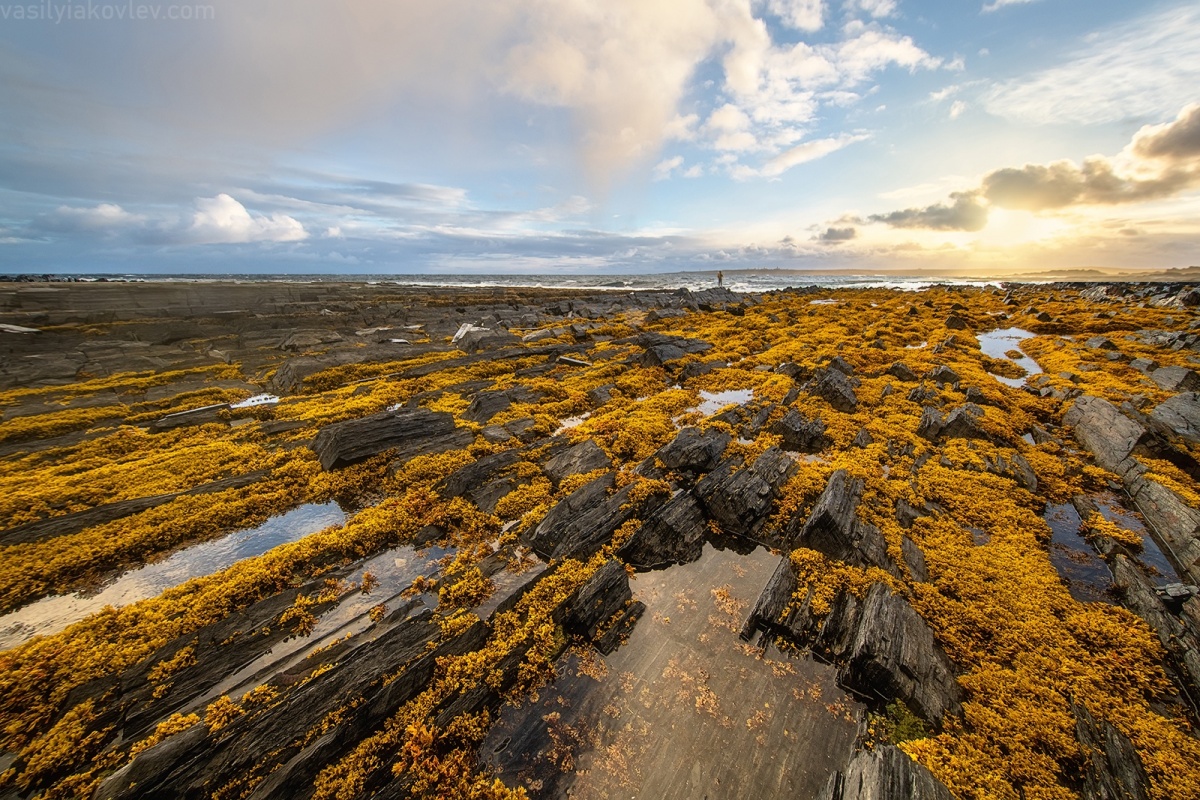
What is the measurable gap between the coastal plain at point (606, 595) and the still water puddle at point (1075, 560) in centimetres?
8

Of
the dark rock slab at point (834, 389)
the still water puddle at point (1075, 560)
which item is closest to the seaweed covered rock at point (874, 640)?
the still water puddle at point (1075, 560)

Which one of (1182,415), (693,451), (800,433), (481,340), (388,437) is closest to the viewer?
(693,451)

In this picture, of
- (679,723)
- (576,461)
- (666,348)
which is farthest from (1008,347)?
(679,723)

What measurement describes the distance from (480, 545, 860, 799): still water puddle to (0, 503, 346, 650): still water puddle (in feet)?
26.2

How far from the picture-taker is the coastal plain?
5641mm

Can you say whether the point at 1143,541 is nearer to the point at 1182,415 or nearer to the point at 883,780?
the point at 1182,415

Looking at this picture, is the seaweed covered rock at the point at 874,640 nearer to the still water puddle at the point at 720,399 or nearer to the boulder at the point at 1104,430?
the still water puddle at the point at 720,399

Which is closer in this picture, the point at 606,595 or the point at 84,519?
the point at 606,595

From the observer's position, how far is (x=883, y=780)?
505cm

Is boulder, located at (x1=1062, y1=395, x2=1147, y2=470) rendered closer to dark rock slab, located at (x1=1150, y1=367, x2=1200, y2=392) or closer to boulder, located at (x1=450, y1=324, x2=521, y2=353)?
dark rock slab, located at (x1=1150, y1=367, x2=1200, y2=392)

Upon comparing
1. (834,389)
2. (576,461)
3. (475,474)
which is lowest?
(475,474)

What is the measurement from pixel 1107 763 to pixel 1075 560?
19.7 ft

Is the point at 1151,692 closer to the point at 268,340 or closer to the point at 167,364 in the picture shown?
the point at 167,364

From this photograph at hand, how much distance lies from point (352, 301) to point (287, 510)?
192 ft
